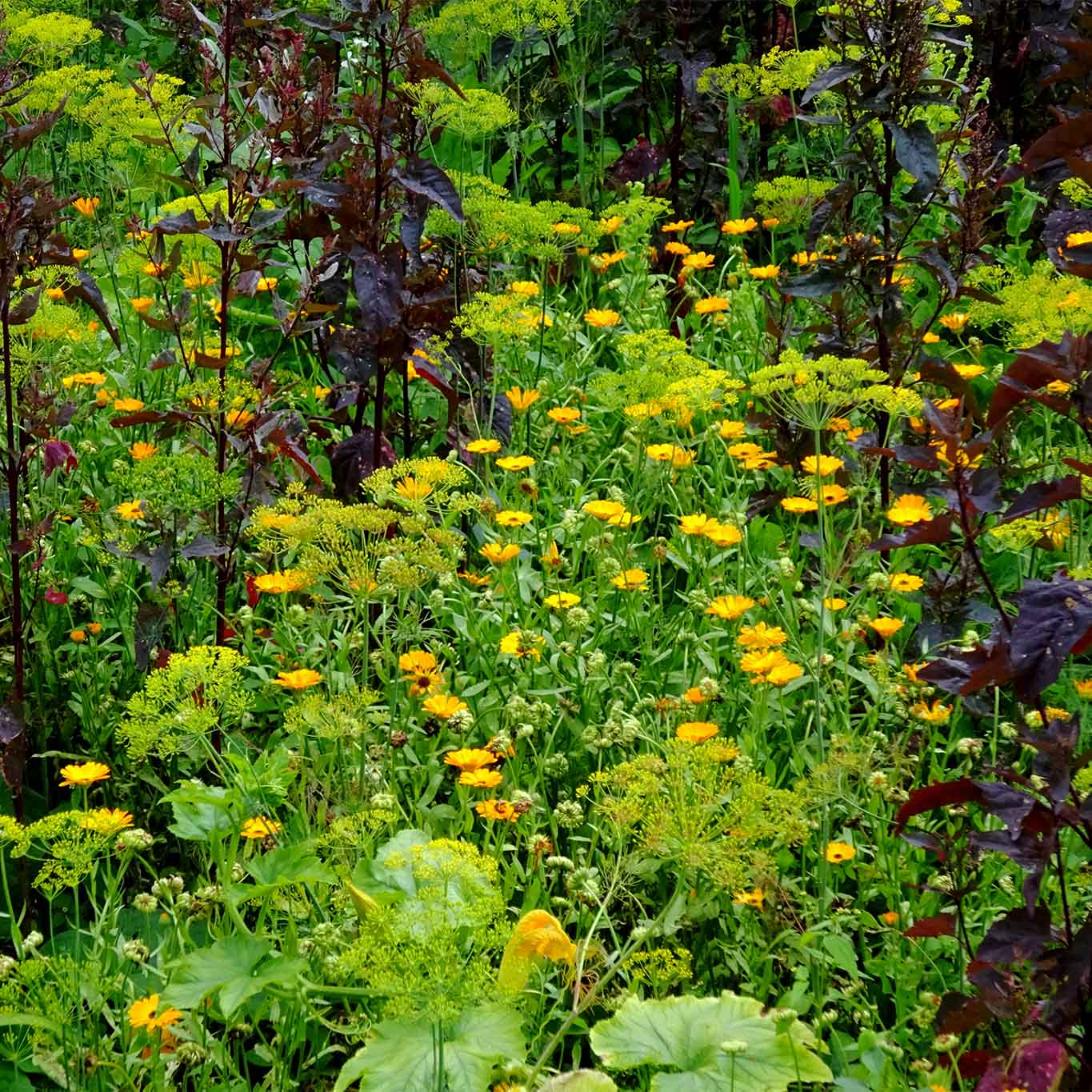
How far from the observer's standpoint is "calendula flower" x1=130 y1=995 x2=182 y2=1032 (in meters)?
1.89

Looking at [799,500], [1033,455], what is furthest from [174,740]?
[1033,455]

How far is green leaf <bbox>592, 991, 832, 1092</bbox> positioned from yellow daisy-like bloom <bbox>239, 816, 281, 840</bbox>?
2.10 feet

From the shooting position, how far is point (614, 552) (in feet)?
10.2

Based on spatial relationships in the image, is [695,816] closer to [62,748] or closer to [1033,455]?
[62,748]

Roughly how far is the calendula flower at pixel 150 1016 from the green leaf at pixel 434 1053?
25 cm

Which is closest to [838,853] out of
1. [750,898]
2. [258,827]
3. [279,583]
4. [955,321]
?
[750,898]

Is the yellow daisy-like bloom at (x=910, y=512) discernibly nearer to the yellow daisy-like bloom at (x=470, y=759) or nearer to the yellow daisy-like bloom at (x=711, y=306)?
the yellow daisy-like bloom at (x=470, y=759)

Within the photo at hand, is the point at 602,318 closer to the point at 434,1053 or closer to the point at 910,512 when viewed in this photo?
the point at 910,512

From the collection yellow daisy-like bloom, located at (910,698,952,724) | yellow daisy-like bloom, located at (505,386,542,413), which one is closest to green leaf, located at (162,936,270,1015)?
yellow daisy-like bloom, located at (910,698,952,724)

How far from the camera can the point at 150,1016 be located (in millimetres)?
1935

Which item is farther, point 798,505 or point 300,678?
point 798,505

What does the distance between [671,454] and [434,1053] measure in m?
1.67

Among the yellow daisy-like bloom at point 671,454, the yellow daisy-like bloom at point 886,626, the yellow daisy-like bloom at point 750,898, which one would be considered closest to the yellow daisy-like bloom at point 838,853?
the yellow daisy-like bloom at point 750,898

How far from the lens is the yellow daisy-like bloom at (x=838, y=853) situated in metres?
2.18
